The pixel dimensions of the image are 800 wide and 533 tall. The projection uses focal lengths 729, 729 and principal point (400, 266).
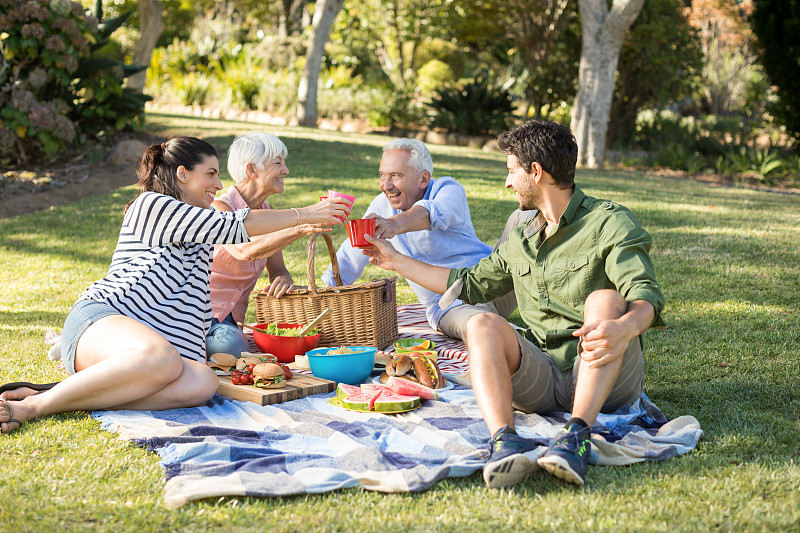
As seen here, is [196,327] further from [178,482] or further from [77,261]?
[77,261]

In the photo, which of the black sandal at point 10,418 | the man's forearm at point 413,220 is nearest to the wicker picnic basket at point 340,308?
the man's forearm at point 413,220

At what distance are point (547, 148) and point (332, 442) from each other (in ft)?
5.15

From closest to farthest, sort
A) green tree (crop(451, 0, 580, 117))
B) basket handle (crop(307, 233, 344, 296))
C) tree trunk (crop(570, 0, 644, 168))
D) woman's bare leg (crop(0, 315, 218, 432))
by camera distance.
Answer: woman's bare leg (crop(0, 315, 218, 432)), basket handle (crop(307, 233, 344, 296)), tree trunk (crop(570, 0, 644, 168)), green tree (crop(451, 0, 580, 117))

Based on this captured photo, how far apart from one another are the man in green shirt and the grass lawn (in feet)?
0.67

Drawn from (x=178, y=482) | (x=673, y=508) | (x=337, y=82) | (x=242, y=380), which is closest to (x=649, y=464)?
(x=673, y=508)

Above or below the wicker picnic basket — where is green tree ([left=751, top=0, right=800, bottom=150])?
above

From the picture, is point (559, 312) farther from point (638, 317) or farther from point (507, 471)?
point (507, 471)

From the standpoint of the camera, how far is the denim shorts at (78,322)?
11.2 feet

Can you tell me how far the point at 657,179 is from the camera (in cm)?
1291

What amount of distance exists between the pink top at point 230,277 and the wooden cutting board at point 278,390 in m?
0.83

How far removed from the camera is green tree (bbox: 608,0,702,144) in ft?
53.6

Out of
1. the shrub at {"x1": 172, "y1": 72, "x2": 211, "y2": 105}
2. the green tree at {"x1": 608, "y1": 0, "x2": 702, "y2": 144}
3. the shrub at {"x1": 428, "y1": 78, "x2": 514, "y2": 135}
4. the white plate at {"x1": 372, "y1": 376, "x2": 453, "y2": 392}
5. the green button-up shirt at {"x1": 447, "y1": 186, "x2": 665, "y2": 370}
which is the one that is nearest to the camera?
the green button-up shirt at {"x1": 447, "y1": 186, "x2": 665, "y2": 370}

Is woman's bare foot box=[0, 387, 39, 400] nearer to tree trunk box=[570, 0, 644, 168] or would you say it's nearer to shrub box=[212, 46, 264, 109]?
tree trunk box=[570, 0, 644, 168]

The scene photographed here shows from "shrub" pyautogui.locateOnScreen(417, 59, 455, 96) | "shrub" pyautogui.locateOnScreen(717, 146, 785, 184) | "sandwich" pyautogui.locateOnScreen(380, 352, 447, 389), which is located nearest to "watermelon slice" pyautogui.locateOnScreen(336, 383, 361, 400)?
"sandwich" pyautogui.locateOnScreen(380, 352, 447, 389)
